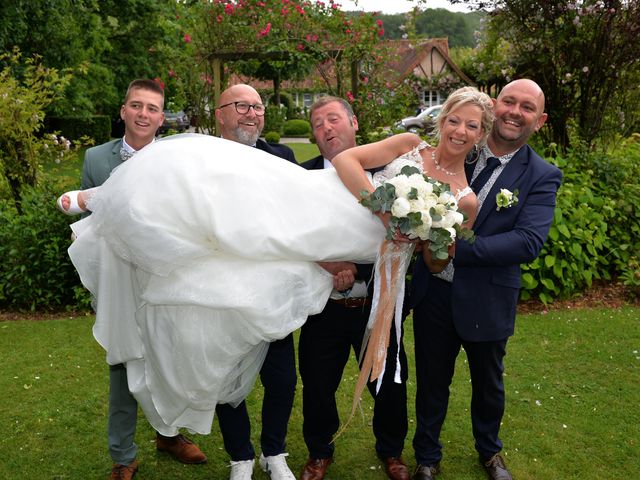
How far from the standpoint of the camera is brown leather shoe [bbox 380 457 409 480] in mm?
4043

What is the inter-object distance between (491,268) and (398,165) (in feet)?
2.64

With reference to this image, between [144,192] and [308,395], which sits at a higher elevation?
[144,192]

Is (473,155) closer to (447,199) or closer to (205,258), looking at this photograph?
(447,199)

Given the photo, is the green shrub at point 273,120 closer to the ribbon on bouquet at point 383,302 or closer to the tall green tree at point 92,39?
the tall green tree at point 92,39

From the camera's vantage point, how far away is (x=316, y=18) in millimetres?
9898

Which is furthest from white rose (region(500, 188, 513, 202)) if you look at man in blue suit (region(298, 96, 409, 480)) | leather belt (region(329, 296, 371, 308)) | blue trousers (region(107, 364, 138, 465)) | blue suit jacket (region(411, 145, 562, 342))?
blue trousers (region(107, 364, 138, 465))

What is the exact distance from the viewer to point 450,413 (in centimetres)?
498

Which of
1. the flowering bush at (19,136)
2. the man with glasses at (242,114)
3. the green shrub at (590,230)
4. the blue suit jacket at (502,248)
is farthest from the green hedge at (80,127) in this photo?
the blue suit jacket at (502,248)

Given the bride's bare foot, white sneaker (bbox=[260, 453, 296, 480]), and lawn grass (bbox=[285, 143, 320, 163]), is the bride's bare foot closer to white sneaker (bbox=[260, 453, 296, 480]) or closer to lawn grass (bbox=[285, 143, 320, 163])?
white sneaker (bbox=[260, 453, 296, 480])

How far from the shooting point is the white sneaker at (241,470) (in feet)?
12.6

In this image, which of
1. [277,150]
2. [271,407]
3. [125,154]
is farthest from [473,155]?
[125,154]

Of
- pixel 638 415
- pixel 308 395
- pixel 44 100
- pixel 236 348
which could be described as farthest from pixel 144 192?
pixel 44 100

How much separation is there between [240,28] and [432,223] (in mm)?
7946

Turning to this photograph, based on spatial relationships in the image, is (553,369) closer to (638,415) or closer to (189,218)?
(638,415)
